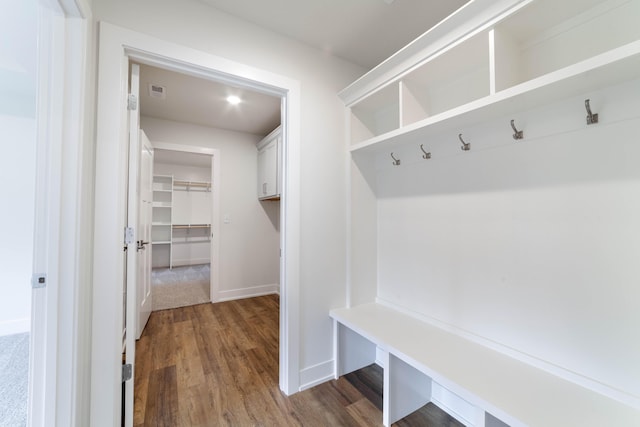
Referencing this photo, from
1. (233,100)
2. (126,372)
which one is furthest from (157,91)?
(126,372)

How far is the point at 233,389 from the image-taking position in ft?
6.06

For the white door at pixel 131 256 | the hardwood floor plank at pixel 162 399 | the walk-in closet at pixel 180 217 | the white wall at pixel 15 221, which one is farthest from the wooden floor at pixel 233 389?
the walk-in closet at pixel 180 217

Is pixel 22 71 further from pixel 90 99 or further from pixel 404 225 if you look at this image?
pixel 404 225

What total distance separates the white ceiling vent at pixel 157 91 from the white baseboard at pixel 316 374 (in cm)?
292

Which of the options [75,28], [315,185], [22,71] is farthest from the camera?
[22,71]

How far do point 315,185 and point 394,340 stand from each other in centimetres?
118

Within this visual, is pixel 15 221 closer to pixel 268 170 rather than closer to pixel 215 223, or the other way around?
pixel 215 223

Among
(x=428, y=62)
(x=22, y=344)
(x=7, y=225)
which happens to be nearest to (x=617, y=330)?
(x=428, y=62)

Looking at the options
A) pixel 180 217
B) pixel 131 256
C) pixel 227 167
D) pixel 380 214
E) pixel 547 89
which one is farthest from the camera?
pixel 180 217

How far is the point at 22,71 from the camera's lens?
216cm

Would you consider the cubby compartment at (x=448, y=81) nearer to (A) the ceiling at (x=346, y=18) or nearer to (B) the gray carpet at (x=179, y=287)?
(A) the ceiling at (x=346, y=18)

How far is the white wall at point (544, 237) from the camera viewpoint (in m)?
1.03

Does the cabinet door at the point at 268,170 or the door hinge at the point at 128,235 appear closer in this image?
the door hinge at the point at 128,235

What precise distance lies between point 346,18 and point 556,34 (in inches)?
45.9
